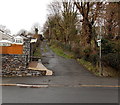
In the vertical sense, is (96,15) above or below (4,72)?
above

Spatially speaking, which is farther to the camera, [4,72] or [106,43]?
[106,43]

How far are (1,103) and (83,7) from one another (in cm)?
1352

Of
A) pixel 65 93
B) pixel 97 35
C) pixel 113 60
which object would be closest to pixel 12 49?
pixel 65 93

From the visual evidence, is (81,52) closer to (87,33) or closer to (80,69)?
(87,33)

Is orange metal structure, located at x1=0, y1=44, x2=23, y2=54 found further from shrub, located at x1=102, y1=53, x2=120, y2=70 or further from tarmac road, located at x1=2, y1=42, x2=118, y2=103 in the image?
shrub, located at x1=102, y1=53, x2=120, y2=70

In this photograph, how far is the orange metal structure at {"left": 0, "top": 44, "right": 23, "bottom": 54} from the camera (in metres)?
10.9

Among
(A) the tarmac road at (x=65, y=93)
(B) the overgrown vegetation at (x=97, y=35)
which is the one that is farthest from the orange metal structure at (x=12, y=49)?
(B) the overgrown vegetation at (x=97, y=35)

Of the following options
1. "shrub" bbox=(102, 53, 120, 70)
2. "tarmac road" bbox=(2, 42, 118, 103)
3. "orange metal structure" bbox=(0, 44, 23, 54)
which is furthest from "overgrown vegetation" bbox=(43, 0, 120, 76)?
"orange metal structure" bbox=(0, 44, 23, 54)

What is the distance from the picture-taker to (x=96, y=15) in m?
17.0

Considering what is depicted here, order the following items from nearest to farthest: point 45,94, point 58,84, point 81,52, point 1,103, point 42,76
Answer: point 1,103 < point 45,94 < point 58,84 < point 42,76 < point 81,52

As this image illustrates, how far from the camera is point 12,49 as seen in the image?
10922mm

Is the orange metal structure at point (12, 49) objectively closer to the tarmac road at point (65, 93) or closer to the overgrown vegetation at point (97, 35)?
the tarmac road at point (65, 93)

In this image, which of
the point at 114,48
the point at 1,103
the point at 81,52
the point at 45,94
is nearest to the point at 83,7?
the point at 81,52

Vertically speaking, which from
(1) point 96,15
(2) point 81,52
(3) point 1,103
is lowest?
(3) point 1,103
